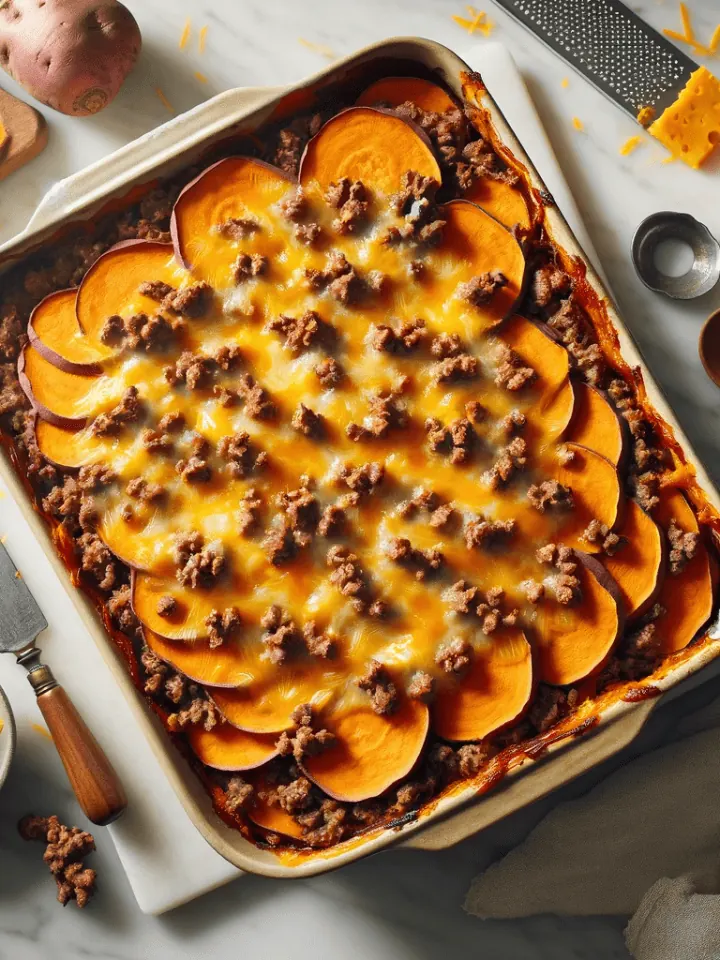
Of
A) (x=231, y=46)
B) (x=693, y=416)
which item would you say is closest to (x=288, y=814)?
(x=693, y=416)

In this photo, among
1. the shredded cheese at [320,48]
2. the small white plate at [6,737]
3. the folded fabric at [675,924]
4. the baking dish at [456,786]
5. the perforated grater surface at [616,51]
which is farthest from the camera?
the shredded cheese at [320,48]

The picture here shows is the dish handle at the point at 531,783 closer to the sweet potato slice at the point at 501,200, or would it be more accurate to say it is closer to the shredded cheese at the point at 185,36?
the sweet potato slice at the point at 501,200

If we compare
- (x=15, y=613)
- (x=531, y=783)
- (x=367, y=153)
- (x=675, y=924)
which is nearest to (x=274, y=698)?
(x=531, y=783)

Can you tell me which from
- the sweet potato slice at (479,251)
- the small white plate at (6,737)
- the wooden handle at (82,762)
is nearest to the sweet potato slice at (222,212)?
the sweet potato slice at (479,251)

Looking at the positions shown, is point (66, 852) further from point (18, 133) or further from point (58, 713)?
point (18, 133)

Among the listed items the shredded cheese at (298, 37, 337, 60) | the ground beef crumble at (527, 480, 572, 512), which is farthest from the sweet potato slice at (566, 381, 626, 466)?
the shredded cheese at (298, 37, 337, 60)

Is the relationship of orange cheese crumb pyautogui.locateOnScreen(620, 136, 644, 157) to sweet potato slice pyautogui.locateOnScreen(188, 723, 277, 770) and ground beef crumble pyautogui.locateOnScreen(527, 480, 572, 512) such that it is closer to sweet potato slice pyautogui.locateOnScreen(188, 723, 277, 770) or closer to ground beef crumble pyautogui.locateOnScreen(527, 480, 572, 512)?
ground beef crumble pyautogui.locateOnScreen(527, 480, 572, 512)

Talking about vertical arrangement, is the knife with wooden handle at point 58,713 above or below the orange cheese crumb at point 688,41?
below
